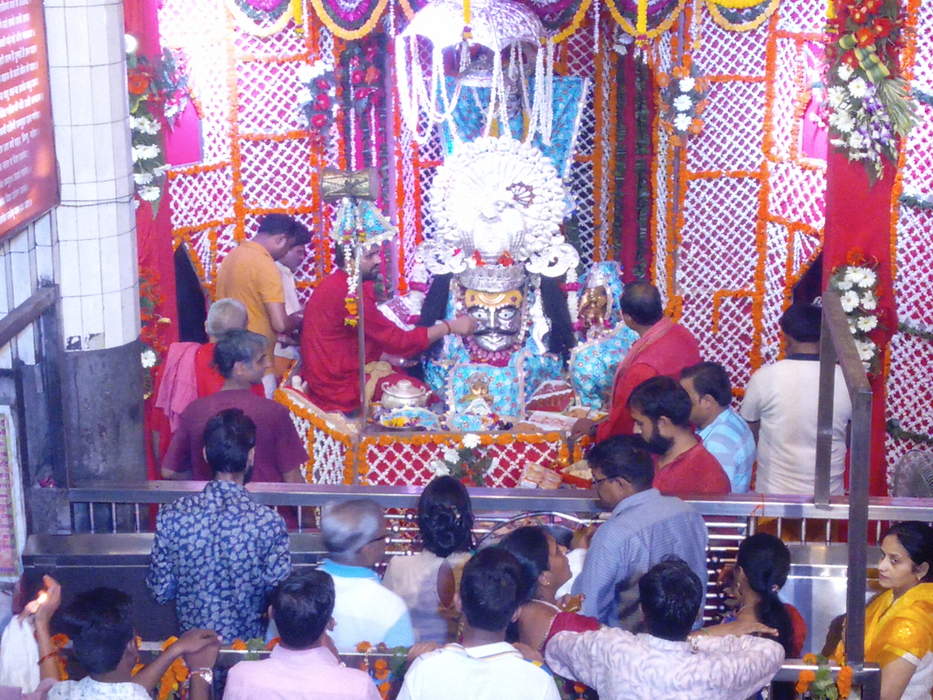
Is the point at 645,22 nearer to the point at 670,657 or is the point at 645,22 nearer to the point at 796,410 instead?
the point at 796,410

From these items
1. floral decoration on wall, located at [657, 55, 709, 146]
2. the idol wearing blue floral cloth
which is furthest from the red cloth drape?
floral decoration on wall, located at [657, 55, 709, 146]

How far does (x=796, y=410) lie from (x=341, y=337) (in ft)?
11.1

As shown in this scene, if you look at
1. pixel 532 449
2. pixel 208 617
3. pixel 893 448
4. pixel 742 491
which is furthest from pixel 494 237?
pixel 208 617

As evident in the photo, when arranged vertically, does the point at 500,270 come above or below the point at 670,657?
above

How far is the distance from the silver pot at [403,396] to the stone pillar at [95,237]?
8.44 ft

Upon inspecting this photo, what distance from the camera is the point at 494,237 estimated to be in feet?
34.1

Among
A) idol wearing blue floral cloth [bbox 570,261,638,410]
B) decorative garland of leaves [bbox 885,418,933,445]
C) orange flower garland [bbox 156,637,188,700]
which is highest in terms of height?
idol wearing blue floral cloth [bbox 570,261,638,410]

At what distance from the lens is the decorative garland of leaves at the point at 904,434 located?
9164 millimetres

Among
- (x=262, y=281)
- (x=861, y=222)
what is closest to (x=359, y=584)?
(x=861, y=222)

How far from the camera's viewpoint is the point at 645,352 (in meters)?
7.90

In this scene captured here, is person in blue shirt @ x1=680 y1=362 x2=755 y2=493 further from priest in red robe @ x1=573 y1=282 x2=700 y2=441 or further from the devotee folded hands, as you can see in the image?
the devotee folded hands

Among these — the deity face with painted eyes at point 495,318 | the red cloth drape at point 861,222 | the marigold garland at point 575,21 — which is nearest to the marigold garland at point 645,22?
the marigold garland at point 575,21

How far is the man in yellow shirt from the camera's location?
408 inches

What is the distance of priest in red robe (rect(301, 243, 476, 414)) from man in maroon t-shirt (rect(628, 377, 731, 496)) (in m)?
3.45
